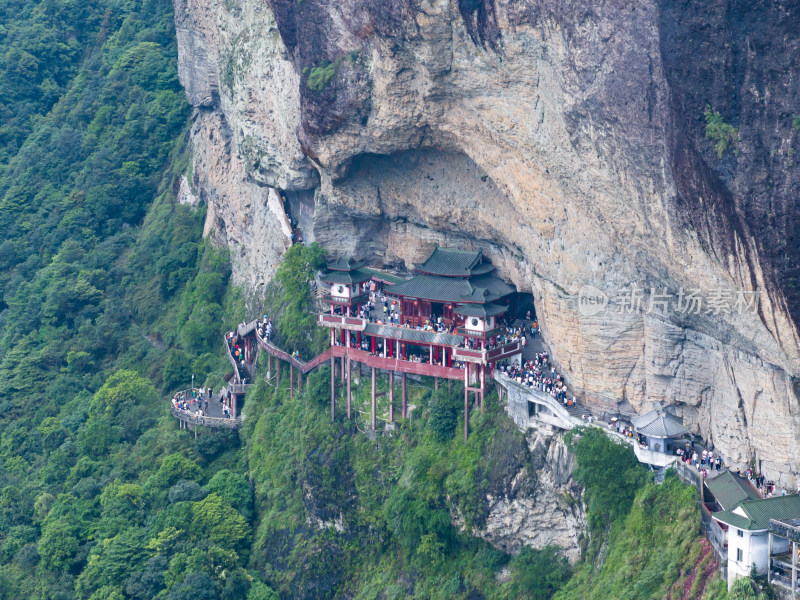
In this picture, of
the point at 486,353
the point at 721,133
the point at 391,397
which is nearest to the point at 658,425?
the point at 486,353

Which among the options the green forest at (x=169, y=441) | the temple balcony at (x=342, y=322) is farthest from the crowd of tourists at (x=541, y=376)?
the temple balcony at (x=342, y=322)

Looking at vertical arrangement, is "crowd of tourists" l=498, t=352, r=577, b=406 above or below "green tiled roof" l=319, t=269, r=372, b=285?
below

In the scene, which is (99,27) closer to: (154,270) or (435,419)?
(154,270)

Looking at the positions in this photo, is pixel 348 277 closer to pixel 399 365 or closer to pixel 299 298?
pixel 299 298

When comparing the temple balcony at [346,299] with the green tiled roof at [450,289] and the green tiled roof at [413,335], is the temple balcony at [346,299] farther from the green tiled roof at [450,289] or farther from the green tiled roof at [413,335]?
the green tiled roof at [450,289]

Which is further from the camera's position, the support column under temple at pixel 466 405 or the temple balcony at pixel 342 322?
the temple balcony at pixel 342 322

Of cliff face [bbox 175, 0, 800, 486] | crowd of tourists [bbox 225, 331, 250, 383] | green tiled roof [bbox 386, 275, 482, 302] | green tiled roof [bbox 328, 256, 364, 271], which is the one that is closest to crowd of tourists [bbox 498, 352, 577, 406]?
cliff face [bbox 175, 0, 800, 486]

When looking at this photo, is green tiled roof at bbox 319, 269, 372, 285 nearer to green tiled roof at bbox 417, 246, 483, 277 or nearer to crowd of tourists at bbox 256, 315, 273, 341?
green tiled roof at bbox 417, 246, 483, 277
